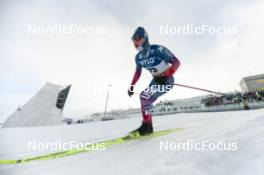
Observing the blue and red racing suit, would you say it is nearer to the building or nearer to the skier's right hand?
the skier's right hand

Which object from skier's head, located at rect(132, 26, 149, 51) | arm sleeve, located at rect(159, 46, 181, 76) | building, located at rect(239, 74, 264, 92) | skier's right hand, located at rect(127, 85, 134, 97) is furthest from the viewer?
building, located at rect(239, 74, 264, 92)

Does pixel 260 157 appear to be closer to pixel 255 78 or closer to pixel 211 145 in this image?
pixel 211 145

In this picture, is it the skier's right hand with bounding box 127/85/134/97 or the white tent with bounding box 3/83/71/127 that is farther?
the white tent with bounding box 3/83/71/127

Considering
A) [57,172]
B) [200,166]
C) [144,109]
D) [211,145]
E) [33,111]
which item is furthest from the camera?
[33,111]

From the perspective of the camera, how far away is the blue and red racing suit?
122 inches

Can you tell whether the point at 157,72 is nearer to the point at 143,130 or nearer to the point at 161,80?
the point at 161,80

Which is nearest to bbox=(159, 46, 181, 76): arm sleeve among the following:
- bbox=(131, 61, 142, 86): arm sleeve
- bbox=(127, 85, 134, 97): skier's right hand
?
bbox=(131, 61, 142, 86): arm sleeve

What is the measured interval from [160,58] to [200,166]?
231 centimetres

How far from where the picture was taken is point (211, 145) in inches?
60.8

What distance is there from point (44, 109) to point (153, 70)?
35.7 meters

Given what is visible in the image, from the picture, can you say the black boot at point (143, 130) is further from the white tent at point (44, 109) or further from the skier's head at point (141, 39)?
the white tent at point (44, 109)

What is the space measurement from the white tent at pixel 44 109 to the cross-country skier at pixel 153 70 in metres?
32.7

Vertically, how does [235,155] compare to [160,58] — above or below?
below

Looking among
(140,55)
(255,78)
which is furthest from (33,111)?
(255,78)
